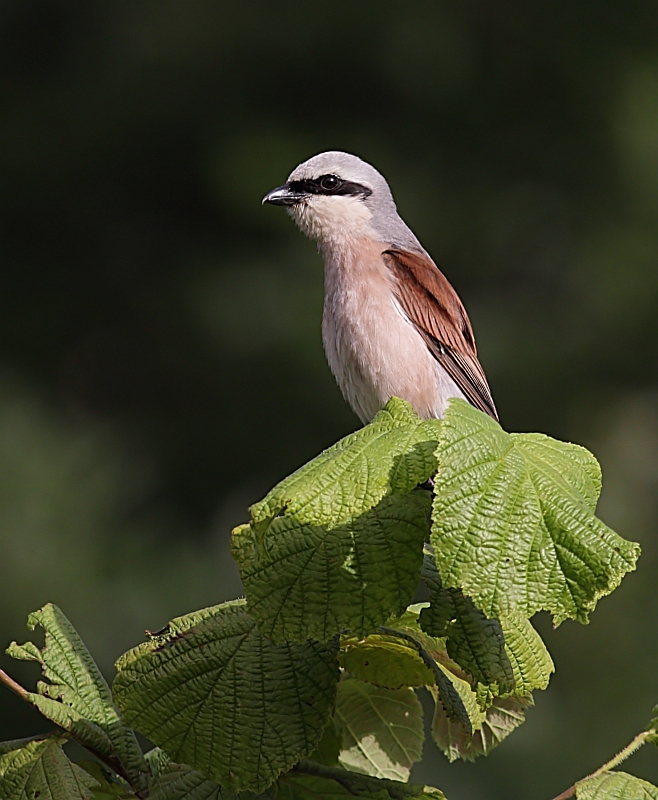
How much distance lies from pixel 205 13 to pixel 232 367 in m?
2.92

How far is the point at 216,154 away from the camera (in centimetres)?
934

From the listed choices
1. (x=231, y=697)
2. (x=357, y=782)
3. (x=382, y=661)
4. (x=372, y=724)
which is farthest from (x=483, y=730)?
(x=231, y=697)

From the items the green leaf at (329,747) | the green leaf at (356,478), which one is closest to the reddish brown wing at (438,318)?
the green leaf at (329,747)

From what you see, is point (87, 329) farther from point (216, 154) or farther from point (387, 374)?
point (387, 374)

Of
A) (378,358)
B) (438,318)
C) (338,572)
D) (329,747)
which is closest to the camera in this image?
(338,572)

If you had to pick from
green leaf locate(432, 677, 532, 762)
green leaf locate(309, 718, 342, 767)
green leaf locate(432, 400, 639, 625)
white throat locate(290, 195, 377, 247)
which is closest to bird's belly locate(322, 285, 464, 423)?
white throat locate(290, 195, 377, 247)

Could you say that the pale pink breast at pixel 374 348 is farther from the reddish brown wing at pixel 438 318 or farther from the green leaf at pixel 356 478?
the green leaf at pixel 356 478

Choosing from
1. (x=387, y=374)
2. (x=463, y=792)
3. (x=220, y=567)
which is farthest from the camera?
(x=220, y=567)

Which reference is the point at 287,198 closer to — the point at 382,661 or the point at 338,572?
the point at 382,661

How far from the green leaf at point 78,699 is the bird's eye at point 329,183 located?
2055 mm

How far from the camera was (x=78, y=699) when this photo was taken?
5.65 ft

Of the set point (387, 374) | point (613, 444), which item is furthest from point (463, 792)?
point (387, 374)

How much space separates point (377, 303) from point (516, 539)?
1919mm

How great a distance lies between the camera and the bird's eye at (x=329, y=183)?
143 inches
